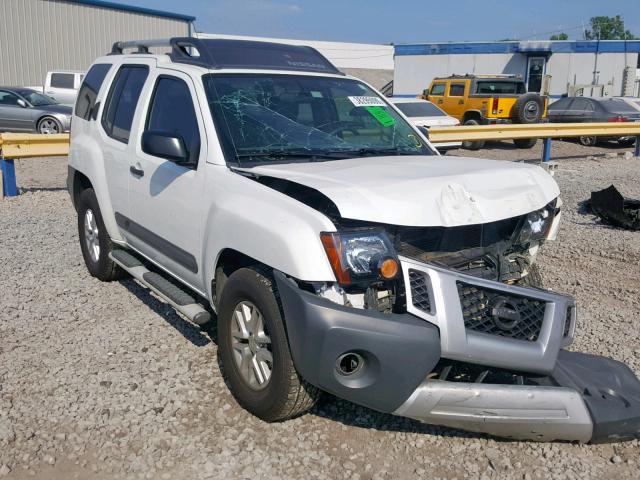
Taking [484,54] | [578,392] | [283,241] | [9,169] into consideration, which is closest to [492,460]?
[578,392]

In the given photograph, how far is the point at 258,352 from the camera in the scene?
3.53m

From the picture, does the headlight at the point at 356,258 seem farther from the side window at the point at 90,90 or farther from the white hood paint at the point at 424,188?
the side window at the point at 90,90

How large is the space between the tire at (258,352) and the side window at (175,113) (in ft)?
3.38

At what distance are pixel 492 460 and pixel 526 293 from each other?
2.81 feet

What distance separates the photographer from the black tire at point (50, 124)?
18844mm

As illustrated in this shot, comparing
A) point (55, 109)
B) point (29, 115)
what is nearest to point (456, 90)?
point (55, 109)

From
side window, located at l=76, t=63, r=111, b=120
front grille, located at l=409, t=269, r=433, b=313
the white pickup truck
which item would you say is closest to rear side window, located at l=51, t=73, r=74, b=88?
the white pickup truck

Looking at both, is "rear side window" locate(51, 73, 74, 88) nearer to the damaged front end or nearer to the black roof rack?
the black roof rack

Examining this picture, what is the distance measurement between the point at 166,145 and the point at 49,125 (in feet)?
54.5

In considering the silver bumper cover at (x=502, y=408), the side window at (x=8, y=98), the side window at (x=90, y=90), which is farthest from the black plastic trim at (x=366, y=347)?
the side window at (x=8, y=98)

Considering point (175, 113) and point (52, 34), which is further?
point (52, 34)

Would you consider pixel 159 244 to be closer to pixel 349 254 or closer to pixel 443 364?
pixel 349 254

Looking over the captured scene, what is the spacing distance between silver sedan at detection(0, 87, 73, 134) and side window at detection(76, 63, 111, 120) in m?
13.4

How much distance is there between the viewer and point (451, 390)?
3004 mm
